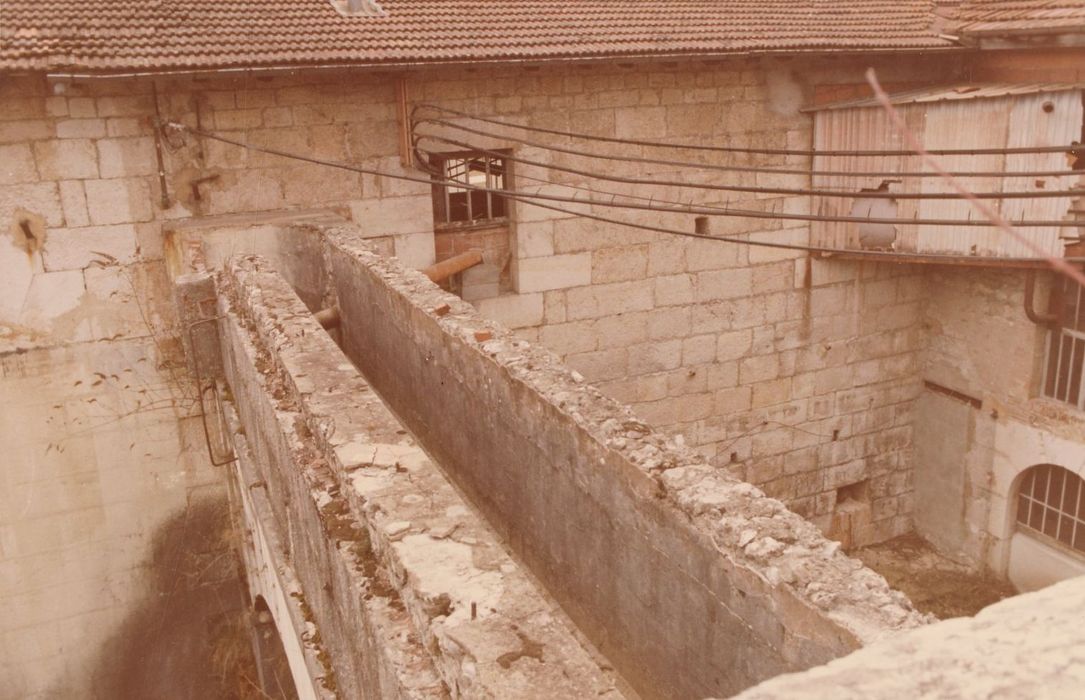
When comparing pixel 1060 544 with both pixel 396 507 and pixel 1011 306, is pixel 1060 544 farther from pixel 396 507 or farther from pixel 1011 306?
pixel 396 507

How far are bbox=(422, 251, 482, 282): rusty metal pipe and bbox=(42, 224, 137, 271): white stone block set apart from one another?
8.62ft

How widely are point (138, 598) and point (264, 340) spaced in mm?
4201

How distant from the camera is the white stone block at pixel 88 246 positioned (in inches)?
A: 310

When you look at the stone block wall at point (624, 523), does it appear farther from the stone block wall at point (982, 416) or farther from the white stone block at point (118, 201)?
the stone block wall at point (982, 416)

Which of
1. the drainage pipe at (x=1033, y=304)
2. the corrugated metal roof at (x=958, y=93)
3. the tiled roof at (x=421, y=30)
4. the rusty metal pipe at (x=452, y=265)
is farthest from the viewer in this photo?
the drainage pipe at (x=1033, y=304)

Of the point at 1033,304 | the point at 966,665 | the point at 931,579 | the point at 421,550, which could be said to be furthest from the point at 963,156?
the point at 966,665

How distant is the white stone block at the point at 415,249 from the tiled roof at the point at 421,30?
1730mm

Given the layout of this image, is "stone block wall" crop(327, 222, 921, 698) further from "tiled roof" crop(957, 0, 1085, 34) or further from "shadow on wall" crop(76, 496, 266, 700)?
"tiled roof" crop(957, 0, 1085, 34)

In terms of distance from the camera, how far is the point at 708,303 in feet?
34.9

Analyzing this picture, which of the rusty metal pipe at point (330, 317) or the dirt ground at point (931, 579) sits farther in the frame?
the dirt ground at point (931, 579)

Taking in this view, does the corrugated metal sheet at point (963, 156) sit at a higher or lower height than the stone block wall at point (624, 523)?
higher

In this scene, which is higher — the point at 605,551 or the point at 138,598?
the point at 605,551

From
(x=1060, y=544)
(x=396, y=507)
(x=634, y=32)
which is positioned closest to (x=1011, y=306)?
(x=1060, y=544)

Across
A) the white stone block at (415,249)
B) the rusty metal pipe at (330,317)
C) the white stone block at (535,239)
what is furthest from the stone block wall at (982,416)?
the rusty metal pipe at (330,317)
